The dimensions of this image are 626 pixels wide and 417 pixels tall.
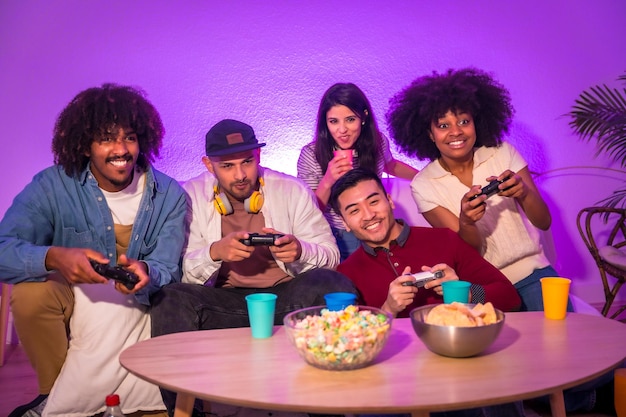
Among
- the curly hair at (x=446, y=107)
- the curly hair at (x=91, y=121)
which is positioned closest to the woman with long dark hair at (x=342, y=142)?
the curly hair at (x=446, y=107)

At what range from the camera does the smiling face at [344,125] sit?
3.62 meters

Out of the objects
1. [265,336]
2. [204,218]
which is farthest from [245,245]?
[265,336]

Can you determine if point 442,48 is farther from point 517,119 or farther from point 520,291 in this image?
point 520,291

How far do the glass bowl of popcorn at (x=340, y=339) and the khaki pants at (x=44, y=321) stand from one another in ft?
4.19

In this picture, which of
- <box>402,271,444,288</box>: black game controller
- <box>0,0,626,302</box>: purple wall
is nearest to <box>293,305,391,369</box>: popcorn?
<box>402,271,444,288</box>: black game controller

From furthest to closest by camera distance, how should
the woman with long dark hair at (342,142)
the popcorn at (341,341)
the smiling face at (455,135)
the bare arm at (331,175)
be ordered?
the woman with long dark hair at (342,142), the bare arm at (331,175), the smiling face at (455,135), the popcorn at (341,341)

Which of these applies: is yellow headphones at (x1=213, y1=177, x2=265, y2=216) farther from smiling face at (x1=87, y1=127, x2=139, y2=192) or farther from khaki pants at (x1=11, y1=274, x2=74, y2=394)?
khaki pants at (x1=11, y1=274, x2=74, y2=394)

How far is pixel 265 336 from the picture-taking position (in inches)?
80.3

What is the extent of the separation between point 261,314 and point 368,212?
0.81 metres

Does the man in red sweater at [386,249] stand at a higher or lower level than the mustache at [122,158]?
lower

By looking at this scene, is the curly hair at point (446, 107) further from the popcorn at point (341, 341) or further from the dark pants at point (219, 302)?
the popcorn at point (341, 341)

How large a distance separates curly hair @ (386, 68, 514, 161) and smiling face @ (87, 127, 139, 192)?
1454mm

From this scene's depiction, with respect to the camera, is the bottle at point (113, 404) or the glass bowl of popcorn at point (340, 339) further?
the bottle at point (113, 404)

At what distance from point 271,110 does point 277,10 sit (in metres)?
0.68
